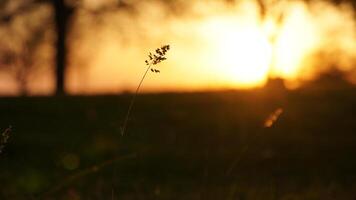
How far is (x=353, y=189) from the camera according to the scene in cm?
884

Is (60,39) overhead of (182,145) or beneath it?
overhead

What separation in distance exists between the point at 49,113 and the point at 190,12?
35.9 feet

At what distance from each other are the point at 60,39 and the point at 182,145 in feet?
52.5

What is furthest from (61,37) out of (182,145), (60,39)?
(182,145)

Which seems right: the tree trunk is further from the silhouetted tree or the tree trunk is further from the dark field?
the dark field

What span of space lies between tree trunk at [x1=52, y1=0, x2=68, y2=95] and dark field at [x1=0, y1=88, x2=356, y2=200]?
1109 centimetres

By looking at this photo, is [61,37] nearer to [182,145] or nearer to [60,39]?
[60,39]

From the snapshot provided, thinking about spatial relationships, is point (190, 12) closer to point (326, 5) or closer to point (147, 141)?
point (326, 5)

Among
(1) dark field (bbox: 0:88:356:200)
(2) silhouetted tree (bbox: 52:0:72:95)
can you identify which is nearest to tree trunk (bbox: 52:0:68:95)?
(2) silhouetted tree (bbox: 52:0:72:95)

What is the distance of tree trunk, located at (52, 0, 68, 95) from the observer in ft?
90.5

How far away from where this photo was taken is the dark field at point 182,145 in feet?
30.8

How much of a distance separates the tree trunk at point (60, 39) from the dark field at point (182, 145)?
11093 mm

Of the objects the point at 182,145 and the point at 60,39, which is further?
the point at 60,39

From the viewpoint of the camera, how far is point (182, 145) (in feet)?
42.1
